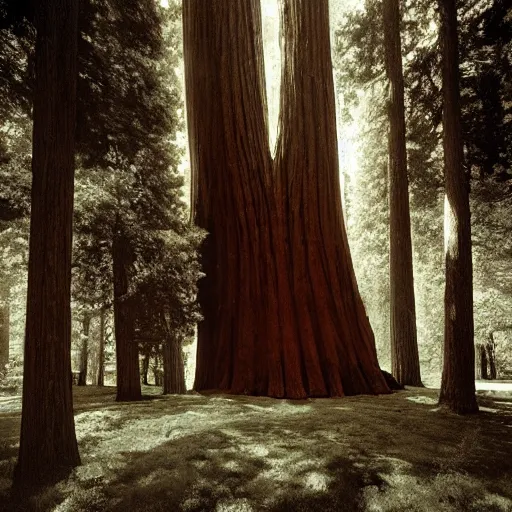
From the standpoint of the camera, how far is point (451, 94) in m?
5.42

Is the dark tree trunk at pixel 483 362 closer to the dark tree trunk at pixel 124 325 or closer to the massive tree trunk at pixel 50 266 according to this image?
the dark tree trunk at pixel 124 325

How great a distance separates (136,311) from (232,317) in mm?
1443

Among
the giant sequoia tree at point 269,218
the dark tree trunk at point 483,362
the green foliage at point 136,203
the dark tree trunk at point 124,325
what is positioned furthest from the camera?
the dark tree trunk at point 483,362

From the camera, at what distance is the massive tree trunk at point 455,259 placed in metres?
5.02

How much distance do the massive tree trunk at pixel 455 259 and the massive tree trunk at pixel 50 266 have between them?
13.0 ft

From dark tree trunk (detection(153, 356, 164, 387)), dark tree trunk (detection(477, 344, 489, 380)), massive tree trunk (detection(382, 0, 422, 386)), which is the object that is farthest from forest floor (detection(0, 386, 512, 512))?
dark tree trunk (detection(477, 344, 489, 380))

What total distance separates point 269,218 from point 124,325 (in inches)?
108

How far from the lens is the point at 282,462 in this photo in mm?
3264

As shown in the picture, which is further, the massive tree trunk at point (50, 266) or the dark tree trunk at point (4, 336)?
the dark tree trunk at point (4, 336)

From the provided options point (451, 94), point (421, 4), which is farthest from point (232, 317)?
point (421, 4)

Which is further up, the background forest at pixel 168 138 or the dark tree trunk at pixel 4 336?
the background forest at pixel 168 138

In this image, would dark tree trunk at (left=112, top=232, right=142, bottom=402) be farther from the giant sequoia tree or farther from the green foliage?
the giant sequoia tree

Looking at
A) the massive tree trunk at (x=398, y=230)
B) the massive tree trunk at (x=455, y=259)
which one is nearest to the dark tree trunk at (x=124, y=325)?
the massive tree trunk at (x=455, y=259)

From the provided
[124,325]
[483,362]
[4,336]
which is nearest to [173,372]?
[124,325]
